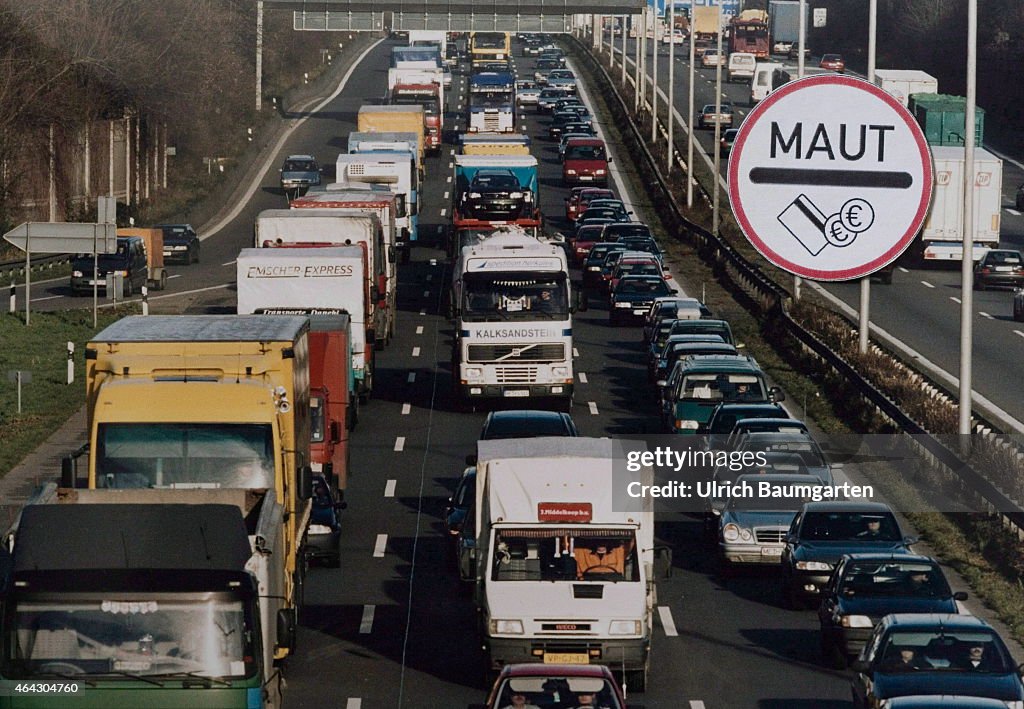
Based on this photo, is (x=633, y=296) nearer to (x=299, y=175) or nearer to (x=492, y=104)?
(x=299, y=175)

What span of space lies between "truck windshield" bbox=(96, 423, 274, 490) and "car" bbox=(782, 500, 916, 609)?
8.10m

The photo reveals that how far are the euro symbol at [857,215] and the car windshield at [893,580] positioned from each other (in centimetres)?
1733

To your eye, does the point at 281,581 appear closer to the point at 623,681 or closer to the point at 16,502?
the point at 623,681

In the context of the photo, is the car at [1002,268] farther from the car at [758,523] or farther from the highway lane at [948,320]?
the car at [758,523]

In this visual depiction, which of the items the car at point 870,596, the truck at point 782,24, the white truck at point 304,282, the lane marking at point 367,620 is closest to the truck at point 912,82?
the white truck at point 304,282

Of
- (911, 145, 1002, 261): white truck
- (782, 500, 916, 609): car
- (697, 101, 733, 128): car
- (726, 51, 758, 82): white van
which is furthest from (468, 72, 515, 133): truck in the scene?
(782, 500, 916, 609): car

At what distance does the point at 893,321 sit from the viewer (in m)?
53.3

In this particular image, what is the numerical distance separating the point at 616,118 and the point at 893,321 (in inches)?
2341

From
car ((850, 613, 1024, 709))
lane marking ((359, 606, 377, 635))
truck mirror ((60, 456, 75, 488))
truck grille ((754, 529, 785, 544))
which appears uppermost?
truck mirror ((60, 456, 75, 488))

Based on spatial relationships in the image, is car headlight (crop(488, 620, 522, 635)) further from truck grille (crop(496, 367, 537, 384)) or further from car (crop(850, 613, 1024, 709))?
truck grille (crop(496, 367, 537, 384))

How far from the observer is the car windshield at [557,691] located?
50.4 ft

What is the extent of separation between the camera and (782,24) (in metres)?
146

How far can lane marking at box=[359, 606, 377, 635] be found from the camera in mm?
23961

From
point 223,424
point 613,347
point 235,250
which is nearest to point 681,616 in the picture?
point 223,424
